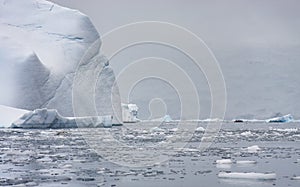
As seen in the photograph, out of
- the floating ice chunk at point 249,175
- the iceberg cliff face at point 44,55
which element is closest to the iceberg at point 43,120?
the iceberg cliff face at point 44,55

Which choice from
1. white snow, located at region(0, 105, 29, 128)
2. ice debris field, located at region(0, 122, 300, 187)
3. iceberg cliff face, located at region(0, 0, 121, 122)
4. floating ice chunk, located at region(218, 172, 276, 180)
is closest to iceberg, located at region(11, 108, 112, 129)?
white snow, located at region(0, 105, 29, 128)

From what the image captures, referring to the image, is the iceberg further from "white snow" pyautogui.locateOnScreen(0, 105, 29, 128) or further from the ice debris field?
the ice debris field

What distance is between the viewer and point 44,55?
4088 centimetres

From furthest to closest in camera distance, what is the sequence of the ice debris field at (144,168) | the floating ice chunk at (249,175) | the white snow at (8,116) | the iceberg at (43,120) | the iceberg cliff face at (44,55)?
the iceberg cliff face at (44,55)
the white snow at (8,116)
the iceberg at (43,120)
the floating ice chunk at (249,175)
the ice debris field at (144,168)

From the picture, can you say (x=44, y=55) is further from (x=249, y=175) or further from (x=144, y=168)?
(x=249, y=175)

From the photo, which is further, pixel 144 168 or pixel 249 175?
pixel 144 168

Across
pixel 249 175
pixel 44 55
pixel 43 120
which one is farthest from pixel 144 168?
pixel 44 55

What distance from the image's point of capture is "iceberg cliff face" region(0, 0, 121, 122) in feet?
122

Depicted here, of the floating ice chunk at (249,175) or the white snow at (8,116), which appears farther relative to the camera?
the white snow at (8,116)

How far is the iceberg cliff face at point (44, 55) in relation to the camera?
122 feet

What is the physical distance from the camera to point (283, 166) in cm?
1123

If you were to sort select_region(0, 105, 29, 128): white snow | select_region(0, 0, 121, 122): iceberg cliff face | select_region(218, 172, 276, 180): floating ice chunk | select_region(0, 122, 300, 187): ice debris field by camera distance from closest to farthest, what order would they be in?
select_region(0, 122, 300, 187): ice debris field
select_region(218, 172, 276, 180): floating ice chunk
select_region(0, 105, 29, 128): white snow
select_region(0, 0, 121, 122): iceberg cliff face

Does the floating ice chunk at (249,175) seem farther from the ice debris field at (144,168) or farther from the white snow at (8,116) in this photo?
the white snow at (8,116)

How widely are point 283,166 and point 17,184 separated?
5.51 m
